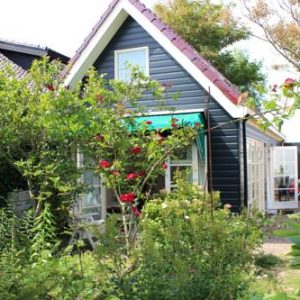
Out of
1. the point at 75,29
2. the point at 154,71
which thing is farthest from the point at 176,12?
the point at 154,71

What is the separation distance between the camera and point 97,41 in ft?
41.4

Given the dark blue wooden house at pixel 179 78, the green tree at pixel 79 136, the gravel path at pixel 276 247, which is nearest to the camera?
the green tree at pixel 79 136

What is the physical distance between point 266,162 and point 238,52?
57.4 ft

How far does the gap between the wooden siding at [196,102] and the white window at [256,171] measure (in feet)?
4.30

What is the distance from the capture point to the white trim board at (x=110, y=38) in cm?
1135

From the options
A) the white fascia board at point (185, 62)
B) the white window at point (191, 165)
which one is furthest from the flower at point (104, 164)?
the white window at point (191, 165)

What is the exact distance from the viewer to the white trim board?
11.4m

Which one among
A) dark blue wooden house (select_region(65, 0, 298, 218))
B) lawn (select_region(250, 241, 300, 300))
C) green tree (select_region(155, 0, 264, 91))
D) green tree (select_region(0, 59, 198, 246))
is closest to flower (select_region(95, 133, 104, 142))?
green tree (select_region(0, 59, 198, 246))

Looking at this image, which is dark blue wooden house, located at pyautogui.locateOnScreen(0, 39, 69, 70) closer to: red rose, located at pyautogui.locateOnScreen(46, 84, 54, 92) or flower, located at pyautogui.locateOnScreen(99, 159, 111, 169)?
red rose, located at pyautogui.locateOnScreen(46, 84, 54, 92)

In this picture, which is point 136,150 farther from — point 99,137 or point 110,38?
point 110,38

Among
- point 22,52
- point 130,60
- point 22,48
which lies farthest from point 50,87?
point 22,52

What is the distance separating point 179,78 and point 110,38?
7.65 feet

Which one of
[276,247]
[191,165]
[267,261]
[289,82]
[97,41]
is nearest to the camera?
[289,82]

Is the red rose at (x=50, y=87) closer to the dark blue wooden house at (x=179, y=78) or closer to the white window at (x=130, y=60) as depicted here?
the dark blue wooden house at (x=179, y=78)
